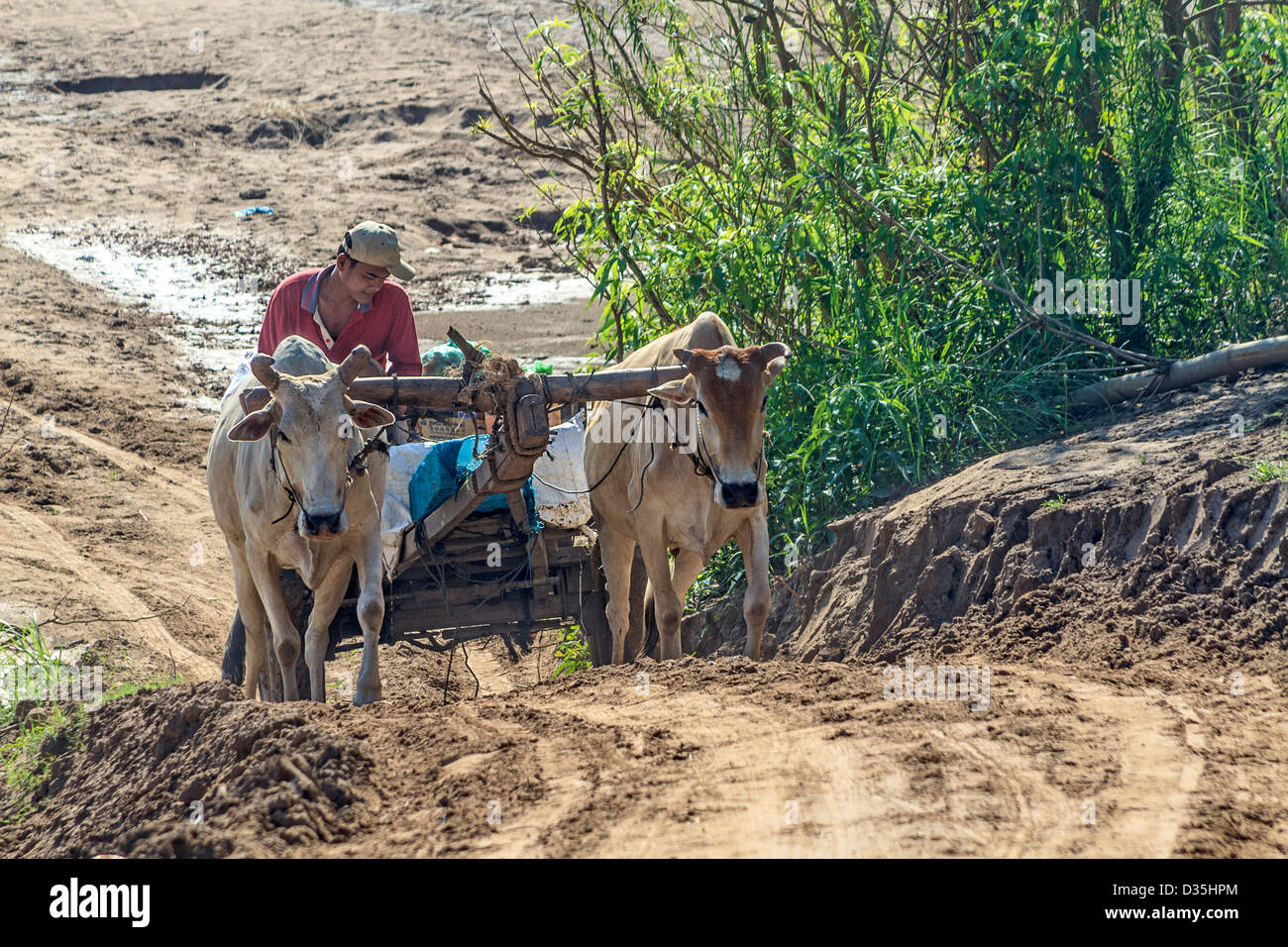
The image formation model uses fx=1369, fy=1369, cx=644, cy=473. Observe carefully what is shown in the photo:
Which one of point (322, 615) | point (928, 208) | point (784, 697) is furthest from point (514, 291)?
point (784, 697)

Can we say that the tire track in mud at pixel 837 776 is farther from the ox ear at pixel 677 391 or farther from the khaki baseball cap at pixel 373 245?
the khaki baseball cap at pixel 373 245

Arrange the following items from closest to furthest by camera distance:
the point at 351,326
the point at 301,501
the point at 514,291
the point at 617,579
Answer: the point at 301,501 → the point at 351,326 → the point at 617,579 → the point at 514,291

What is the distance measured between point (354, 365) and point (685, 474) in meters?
1.72

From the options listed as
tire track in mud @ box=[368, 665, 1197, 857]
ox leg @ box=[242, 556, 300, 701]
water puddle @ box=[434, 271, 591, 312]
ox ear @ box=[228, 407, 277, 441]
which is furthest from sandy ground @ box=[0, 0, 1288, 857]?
water puddle @ box=[434, 271, 591, 312]

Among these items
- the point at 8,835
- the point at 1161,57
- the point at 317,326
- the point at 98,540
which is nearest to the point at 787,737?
the point at 8,835

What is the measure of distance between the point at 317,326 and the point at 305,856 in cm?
403

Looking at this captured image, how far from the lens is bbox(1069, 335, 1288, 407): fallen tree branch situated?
7.64m

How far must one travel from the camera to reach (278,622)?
6574 mm

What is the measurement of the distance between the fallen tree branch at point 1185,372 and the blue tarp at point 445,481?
3433 millimetres

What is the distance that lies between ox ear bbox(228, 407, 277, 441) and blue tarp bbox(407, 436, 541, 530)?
4.32ft

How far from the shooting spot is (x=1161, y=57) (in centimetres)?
894

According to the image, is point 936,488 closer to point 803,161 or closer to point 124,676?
point 803,161

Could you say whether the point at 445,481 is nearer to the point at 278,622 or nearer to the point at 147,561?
the point at 278,622

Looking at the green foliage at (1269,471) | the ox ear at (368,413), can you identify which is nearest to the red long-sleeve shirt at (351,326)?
the ox ear at (368,413)
